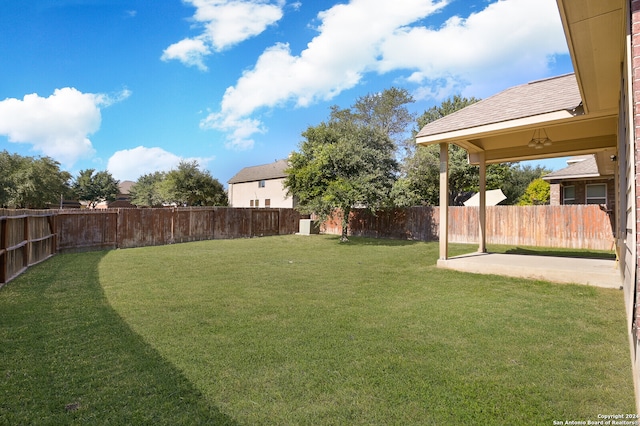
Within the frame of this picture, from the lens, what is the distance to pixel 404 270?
862 cm

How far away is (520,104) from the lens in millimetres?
7773

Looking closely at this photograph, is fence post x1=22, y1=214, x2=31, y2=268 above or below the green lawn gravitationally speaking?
above

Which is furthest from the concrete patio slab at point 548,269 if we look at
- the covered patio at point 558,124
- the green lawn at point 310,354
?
the green lawn at point 310,354

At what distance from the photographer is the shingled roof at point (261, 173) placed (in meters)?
34.8

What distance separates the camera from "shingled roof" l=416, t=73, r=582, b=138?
703 centimetres

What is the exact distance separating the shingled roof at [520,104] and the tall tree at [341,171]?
7047mm

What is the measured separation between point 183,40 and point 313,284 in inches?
488

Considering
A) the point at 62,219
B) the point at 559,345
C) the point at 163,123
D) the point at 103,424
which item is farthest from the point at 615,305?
the point at 163,123

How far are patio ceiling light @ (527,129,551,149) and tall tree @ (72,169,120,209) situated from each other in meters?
53.5

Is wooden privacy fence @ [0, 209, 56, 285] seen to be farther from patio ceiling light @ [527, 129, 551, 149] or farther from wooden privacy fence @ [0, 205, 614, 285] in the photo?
patio ceiling light @ [527, 129, 551, 149]

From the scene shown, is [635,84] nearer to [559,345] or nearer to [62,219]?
[559,345]

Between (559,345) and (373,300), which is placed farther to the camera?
(373,300)

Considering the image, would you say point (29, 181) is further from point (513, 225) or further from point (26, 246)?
point (513, 225)

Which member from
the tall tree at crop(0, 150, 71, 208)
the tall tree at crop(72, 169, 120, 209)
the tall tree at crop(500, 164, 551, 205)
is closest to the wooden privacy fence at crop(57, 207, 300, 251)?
the tall tree at crop(0, 150, 71, 208)
